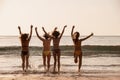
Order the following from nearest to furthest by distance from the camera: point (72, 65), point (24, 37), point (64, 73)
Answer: point (24, 37) → point (64, 73) → point (72, 65)

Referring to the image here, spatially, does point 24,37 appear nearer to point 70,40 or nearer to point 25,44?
point 25,44

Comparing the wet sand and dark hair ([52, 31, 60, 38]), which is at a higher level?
dark hair ([52, 31, 60, 38])

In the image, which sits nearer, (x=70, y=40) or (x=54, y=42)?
(x=54, y=42)

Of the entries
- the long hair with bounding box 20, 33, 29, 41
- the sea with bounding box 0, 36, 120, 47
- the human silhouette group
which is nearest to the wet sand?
the human silhouette group

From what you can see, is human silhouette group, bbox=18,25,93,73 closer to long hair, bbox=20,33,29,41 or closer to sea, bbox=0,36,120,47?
long hair, bbox=20,33,29,41

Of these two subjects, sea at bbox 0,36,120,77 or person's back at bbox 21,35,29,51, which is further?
sea at bbox 0,36,120,77

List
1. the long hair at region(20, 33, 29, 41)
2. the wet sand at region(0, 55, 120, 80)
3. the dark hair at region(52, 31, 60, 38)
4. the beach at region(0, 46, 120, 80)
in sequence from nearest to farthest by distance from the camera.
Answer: the wet sand at region(0, 55, 120, 80), the beach at region(0, 46, 120, 80), the dark hair at region(52, 31, 60, 38), the long hair at region(20, 33, 29, 41)

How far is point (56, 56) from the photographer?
11258 millimetres

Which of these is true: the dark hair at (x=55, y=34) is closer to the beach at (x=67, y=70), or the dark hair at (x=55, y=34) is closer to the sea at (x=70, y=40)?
the beach at (x=67, y=70)

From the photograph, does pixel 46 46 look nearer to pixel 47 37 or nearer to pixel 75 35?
pixel 47 37

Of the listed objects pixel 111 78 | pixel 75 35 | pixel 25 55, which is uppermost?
pixel 75 35

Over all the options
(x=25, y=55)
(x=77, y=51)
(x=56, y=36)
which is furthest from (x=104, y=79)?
(x=25, y=55)

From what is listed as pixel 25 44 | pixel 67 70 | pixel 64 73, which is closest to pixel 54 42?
pixel 25 44

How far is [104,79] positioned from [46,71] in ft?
7.86
